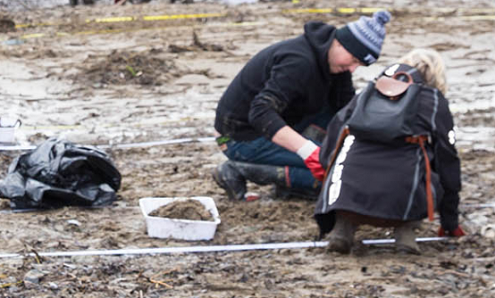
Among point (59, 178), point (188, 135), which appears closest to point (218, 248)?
point (59, 178)

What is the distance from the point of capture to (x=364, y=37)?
4484 millimetres

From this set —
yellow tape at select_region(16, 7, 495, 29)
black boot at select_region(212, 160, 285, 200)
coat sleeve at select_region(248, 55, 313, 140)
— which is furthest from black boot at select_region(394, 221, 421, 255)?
yellow tape at select_region(16, 7, 495, 29)

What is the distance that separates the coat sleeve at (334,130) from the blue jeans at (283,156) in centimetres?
82

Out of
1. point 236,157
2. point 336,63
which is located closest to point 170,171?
point 236,157

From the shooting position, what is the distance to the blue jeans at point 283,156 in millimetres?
5090

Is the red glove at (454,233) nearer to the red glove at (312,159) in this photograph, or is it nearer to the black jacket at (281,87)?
the red glove at (312,159)

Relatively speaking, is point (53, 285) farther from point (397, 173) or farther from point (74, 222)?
point (397, 173)

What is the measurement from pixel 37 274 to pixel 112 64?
20.6 feet

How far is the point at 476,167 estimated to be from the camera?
5.77m

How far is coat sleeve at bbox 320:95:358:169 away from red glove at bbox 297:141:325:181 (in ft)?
0.44

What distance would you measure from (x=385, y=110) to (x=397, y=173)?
12.0 inches

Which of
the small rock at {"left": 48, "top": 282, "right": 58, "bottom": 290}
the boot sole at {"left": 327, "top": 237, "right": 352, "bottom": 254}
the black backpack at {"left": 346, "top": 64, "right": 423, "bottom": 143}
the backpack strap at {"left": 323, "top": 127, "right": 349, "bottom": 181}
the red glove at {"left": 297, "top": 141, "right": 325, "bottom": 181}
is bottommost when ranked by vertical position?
the boot sole at {"left": 327, "top": 237, "right": 352, "bottom": 254}

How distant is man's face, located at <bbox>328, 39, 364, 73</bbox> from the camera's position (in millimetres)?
4613

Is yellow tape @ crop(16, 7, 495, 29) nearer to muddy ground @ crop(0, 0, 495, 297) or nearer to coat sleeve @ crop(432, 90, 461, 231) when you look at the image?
muddy ground @ crop(0, 0, 495, 297)
